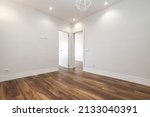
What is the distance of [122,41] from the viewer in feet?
10.7

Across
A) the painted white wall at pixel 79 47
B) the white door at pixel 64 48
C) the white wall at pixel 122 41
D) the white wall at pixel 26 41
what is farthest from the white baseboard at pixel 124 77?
the painted white wall at pixel 79 47

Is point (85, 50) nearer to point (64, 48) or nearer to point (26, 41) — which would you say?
point (64, 48)

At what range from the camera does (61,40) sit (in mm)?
5820

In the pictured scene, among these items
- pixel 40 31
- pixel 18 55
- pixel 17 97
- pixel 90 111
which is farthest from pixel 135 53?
pixel 18 55

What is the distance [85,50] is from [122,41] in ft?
6.20

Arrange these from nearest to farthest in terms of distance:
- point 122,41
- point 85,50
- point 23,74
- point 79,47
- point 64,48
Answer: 1. point 122,41
2. point 23,74
3. point 85,50
4. point 64,48
5. point 79,47

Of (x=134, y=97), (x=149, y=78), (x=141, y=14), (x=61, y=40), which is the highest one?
(x=141, y=14)

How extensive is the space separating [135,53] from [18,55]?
4.38 metres

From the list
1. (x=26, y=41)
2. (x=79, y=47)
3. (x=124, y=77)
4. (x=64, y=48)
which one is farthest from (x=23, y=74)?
(x=79, y=47)

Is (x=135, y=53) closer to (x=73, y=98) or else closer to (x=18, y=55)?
(x=73, y=98)

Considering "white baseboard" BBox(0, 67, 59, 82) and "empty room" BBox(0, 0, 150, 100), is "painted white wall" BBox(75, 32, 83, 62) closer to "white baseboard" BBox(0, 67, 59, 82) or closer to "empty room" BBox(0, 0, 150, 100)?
"empty room" BBox(0, 0, 150, 100)

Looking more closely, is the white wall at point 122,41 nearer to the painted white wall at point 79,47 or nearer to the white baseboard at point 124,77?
the white baseboard at point 124,77

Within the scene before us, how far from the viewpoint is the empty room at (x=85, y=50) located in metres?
2.47

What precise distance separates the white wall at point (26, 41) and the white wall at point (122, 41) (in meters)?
1.95
